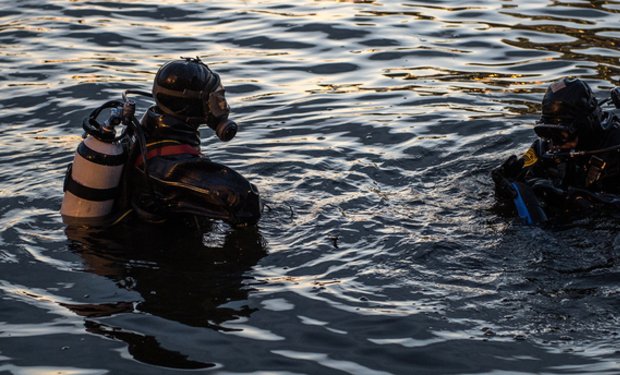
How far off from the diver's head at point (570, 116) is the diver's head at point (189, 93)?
234 cm

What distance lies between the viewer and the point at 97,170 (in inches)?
304

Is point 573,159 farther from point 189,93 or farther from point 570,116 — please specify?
point 189,93

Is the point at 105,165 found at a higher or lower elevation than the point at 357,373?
higher

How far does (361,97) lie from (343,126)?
0.99 m

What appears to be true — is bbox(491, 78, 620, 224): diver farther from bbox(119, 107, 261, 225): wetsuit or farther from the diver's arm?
bbox(119, 107, 261, 225): wetsuit

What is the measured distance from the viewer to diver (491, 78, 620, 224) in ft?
25.9

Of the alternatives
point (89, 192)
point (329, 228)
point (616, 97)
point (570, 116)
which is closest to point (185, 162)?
point (89, 192)

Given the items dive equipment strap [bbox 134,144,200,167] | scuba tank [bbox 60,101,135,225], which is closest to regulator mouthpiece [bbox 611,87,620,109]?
dive equipment strap [bbox 134,144,200,167]

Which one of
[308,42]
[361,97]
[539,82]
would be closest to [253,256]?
[361,97]

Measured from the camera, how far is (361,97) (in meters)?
11.7

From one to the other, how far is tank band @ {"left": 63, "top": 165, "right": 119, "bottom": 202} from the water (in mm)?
336

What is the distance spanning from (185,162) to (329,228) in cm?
131

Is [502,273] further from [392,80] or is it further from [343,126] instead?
[392,80]

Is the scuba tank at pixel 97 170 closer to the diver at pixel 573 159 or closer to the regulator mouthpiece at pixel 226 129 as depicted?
the regulator mouthpiece at pixel 226 129
